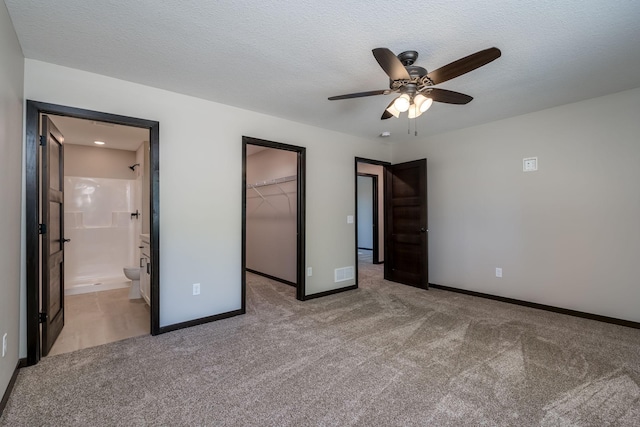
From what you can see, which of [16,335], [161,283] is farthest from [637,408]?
[16,335]

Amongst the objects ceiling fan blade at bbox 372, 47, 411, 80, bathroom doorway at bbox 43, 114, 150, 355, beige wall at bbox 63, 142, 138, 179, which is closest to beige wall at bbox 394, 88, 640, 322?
ceiling fan blade at bbox 372, 47, 411, 80

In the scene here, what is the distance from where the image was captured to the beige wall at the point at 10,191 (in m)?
1.79

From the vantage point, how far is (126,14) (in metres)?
1.88

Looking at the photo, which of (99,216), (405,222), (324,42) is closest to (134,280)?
(99,216)

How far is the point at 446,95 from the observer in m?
2.38

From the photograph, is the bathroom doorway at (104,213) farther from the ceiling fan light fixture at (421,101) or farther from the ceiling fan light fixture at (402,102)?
the ceiling fan light fixture at (421,101)

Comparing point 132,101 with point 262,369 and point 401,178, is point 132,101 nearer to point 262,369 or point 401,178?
point 262,369

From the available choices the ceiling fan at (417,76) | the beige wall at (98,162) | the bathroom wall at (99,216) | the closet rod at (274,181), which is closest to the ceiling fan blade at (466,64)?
the ceiling fan at (417,76)

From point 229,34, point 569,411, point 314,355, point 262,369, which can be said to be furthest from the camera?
point 314,355

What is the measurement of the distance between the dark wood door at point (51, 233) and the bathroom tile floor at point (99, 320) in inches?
4.6

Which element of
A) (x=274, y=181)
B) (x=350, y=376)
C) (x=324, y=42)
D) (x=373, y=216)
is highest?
(x=324, y=42)

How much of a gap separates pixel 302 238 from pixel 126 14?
2843 mm

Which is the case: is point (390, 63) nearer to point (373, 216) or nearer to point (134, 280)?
point (134, 280)

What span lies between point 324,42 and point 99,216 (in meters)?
5.00
